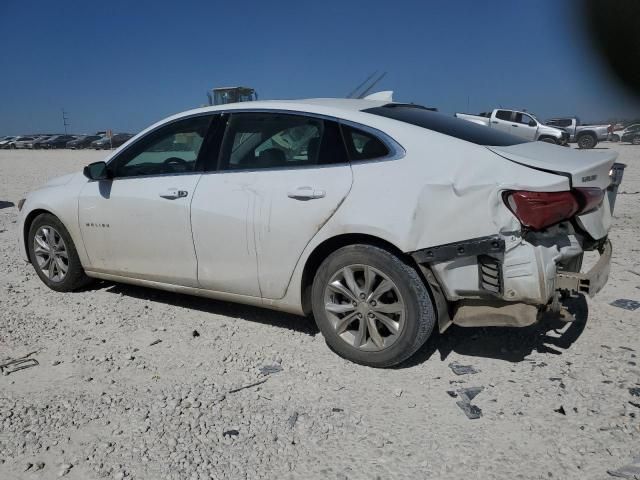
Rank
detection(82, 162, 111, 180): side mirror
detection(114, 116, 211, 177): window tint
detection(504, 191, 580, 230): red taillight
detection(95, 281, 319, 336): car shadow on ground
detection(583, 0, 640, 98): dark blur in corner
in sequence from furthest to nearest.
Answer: detection(82, 162, 111, 180): side mirror
detection(95, 281, 319, 336): car shadow on ground
detection(114, 116, 211, 177): window tint
detection(504, 191, 580, 230): red taillight
detection(583, 0, 640, 98): dark blur in corner

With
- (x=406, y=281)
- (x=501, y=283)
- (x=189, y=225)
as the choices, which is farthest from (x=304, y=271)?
(x=501, y=283)

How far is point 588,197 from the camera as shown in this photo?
3.16 meters

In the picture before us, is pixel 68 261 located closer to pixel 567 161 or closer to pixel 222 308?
pixel 222 308

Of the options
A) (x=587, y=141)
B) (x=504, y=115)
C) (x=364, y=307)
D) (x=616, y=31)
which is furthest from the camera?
(x=587, y=141)

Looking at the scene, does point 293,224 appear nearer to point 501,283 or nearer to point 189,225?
point 189,225

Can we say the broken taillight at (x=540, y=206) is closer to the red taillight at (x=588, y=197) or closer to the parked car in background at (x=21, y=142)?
the red taillight at (x=588, y=197)

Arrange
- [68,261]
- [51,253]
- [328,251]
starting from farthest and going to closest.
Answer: [51,253] < [68,261] < [328,251]

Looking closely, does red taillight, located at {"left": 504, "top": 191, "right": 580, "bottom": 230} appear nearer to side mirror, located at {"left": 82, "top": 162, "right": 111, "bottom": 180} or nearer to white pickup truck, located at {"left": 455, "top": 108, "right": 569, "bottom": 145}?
side mirror, located at {"left": 82, "top": 162, "right": 111, "bottom": 180}

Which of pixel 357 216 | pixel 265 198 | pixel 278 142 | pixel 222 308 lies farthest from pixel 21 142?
pixel 357 216

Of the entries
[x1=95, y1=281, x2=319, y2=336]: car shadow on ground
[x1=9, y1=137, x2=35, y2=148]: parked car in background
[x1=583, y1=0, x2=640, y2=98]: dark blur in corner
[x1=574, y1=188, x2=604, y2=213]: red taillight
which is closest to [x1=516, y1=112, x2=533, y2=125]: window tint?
[x1=95, y1=281, x2=319, y2=336]: car shadow on ground

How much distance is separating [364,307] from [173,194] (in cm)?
166

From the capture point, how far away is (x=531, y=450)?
8.61 ft

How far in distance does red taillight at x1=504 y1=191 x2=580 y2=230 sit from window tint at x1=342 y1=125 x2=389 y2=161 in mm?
819

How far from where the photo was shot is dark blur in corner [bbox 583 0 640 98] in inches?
61.6
